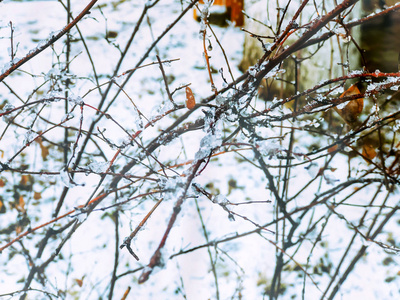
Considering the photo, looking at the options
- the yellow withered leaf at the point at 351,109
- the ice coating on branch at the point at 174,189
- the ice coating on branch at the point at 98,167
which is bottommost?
the ice coating on branch at the point at 174,189

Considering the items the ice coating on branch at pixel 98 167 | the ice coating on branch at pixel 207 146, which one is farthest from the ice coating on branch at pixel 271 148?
the ice coating on branch at pixel 98 167

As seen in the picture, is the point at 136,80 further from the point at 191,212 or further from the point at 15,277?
the point at 15,277

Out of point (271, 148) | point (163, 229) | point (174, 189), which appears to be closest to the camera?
point (174, 189)

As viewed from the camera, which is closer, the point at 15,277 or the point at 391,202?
the point at 15,277

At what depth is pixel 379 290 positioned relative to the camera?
6.14 feet

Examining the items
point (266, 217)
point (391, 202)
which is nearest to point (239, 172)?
point (266, 217)

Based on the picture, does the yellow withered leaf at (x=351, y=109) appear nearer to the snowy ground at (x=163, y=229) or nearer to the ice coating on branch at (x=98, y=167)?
the snowy ground at (x=163, y=229)

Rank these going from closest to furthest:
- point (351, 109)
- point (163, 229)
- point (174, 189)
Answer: point (174, 189)
point (351, 109)
point (163, 229)

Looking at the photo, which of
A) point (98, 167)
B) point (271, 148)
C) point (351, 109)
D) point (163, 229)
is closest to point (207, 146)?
point (271, 148)

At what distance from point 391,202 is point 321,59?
1.15 metres

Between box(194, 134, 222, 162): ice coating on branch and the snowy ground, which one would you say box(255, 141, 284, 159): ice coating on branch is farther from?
the snowy ground

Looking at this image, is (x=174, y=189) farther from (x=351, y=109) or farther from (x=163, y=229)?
(x=163, y=229)

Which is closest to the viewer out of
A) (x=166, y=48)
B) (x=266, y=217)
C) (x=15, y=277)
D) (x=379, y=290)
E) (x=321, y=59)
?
(x=15, y=277)

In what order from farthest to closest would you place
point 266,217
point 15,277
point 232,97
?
point 266,217 → point 15,277 → point 232,97
